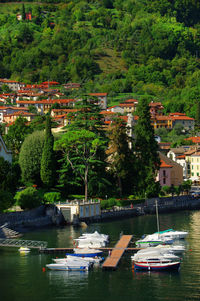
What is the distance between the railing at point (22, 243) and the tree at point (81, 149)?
2298 cm

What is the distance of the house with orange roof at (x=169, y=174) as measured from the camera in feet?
358

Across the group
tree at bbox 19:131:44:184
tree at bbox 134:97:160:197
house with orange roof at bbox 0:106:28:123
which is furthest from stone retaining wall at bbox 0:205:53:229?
house with orange roof at bbox 0:106:28:123

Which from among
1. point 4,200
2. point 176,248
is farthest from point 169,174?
point 176,248

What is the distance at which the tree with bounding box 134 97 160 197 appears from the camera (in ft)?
318

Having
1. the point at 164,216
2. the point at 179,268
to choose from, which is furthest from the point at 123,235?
the point at 164,216

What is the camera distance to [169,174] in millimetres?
110438

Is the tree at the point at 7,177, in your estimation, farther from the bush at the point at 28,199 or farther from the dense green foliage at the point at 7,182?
the bush at the point at 28,199

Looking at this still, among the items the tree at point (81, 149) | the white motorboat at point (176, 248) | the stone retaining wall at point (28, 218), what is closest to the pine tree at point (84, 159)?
the tree at point (81, 149)

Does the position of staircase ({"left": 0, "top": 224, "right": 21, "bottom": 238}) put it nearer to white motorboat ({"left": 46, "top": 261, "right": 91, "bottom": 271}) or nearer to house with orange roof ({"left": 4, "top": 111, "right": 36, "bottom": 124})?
white motorboat ({"left": 46, "top": 261, "right": 91, "bottom": 271})

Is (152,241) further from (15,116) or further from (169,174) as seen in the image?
(15,116)

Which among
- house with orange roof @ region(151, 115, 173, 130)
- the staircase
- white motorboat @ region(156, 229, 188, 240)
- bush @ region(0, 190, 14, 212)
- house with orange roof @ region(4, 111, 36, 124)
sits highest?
house with orange roof @ region(4, 111, 36, 124)

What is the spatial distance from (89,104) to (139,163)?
11.4 metres

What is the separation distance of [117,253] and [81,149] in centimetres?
3297

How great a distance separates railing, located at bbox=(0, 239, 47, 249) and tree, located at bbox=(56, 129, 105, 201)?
2298 centimetres
